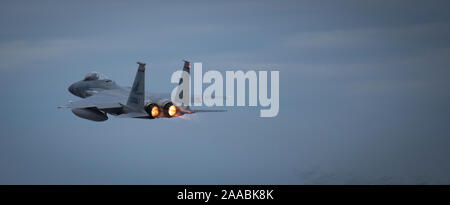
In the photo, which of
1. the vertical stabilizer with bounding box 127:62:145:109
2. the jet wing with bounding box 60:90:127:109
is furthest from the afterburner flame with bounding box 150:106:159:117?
the jet wing with bounding box 60:90:127:109

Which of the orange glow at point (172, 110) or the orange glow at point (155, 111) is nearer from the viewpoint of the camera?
the orange glow at point (155, 111)

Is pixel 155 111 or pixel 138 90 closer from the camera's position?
pixel 138 90

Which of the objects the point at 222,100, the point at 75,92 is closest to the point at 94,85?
the point at 75,92

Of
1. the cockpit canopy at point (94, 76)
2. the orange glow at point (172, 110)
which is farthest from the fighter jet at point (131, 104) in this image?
the cockpit canopy at point (94, 76)

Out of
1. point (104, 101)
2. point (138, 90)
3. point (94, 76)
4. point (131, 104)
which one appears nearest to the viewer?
point (138, 90)

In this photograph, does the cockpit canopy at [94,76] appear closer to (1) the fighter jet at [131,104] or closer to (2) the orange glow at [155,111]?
(1) the fighter jet at [131,104]

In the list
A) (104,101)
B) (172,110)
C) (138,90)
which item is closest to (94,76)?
(104,101)

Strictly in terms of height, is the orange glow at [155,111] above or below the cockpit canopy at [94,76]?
below

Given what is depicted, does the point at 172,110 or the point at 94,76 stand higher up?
the point at 94,76

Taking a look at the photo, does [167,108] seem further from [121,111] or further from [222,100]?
[222,100]

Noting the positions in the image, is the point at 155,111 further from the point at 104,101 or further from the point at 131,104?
the point at 104,101

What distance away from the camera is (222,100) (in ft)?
256

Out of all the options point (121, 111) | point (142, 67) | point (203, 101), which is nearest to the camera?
point (142, 67)

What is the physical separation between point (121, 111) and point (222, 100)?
1437 centimetres
